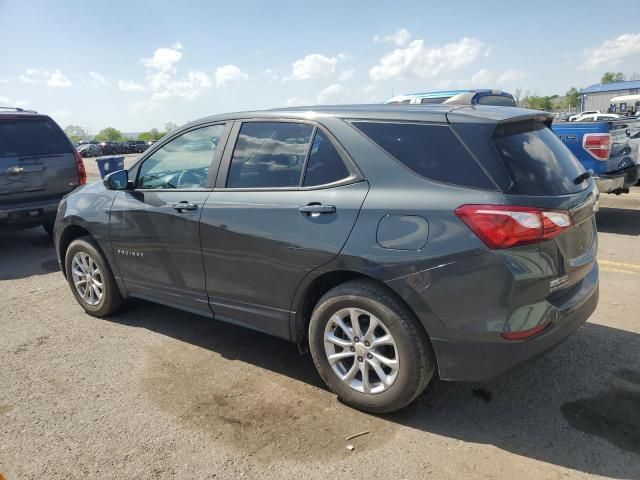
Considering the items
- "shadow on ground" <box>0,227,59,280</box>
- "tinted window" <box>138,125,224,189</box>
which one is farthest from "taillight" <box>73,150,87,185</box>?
"tinted window" <box>138,125,224,189</box>

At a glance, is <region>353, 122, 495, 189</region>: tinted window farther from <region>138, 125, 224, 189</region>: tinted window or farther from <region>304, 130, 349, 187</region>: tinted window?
<region>138, 125, 224, 189</region>: tinted window

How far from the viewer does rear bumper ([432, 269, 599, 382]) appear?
2.69 meters

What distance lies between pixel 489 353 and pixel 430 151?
1.11 meters

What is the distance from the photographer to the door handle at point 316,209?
3.09 meters

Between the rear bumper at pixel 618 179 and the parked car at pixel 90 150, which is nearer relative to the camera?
the rear bumper at pixel 618 179

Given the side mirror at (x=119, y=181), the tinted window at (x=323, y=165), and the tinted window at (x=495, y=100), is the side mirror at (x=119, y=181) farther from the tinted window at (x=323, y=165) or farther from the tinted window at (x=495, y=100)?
the tinted window at (x=495, y=100)

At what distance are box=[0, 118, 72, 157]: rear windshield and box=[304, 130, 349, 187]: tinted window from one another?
5.63 m

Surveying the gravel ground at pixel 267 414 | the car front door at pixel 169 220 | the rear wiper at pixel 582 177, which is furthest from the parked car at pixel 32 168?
the rear wiper at pixel 582 177

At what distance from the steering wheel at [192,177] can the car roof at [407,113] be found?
0.53m

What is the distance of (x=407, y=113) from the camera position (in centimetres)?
308

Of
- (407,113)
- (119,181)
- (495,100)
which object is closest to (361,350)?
(407,113)

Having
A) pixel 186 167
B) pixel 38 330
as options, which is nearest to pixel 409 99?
pixel 186 167

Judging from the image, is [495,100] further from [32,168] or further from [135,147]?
[135,147]

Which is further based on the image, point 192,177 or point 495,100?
point 495,100
